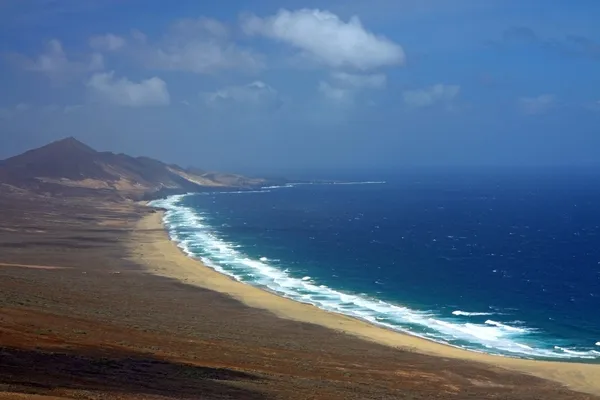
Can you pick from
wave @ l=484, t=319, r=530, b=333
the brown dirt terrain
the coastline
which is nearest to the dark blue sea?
wave @ l=484, t=319, r=530, b=333

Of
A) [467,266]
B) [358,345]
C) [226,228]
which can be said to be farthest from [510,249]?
[358,345]

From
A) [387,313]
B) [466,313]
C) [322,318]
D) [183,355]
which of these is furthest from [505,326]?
[183,355]

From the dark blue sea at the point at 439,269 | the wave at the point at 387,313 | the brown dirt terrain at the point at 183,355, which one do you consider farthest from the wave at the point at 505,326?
the brown dirt terrain at the point at 183,355

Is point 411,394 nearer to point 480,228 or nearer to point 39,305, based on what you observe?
point 39,305

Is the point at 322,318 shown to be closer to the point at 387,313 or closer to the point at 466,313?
the point at 387,313

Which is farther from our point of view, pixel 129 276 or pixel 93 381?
pixel 129 276

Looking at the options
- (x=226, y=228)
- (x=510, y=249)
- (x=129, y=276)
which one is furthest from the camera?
(x=226, y=228)

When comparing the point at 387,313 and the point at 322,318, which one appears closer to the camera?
the point at 322,318
